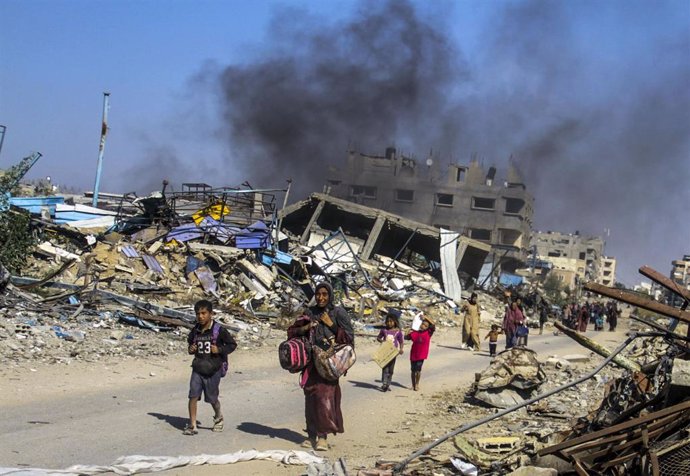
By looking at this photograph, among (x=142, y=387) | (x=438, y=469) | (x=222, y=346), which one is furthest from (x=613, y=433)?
(x=142, y=387)

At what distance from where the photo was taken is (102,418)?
8344mm

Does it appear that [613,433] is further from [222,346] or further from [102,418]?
[102,418]

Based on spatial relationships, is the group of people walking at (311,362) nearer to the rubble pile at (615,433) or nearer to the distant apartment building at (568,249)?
the rubble pile at (615,433)

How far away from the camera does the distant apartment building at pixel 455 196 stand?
6058cm

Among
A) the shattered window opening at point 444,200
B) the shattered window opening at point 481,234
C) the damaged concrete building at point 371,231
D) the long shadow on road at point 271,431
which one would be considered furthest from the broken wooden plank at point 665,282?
the shattered window opening at point 481,234

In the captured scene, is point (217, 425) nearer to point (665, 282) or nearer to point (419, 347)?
point (665, 282)

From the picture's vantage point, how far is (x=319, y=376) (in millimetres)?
7520

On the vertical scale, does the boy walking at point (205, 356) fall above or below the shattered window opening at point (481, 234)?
below

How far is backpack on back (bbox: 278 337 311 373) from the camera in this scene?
7449mm

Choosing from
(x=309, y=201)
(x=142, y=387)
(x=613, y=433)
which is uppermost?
(x=309, y=201)

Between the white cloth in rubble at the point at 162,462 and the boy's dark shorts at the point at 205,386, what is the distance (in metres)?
0.86

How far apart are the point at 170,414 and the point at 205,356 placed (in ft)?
4.60

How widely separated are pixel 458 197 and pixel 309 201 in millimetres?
33021

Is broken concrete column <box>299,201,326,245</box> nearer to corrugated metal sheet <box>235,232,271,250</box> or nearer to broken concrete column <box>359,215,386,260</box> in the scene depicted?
broken concrete column <box>359,215,386,260</box>
